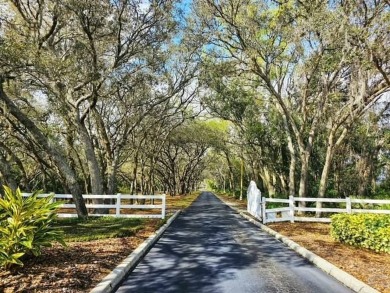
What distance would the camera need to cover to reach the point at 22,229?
6492mm

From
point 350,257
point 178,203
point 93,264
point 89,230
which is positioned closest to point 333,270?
point 350,257

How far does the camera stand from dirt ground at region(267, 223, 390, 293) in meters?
7.11

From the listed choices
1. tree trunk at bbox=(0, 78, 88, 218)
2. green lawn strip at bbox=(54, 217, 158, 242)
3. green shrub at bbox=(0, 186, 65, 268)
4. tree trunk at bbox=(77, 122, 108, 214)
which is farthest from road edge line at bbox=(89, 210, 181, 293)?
tree trunk at bbox=(77, 122, 108, 214)

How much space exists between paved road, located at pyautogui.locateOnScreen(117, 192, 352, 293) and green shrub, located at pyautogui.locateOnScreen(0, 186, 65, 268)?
1645 millimetres

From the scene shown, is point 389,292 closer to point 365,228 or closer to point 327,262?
point 327,262

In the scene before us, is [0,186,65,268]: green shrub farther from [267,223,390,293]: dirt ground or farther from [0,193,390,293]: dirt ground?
[267,223,390,293]: dirt ground

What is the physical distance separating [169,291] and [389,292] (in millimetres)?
3410

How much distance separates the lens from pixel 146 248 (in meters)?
10.1

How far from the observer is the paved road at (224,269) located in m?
6.57

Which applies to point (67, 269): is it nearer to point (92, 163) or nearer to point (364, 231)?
point (364, 231)

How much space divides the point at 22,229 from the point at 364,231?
8.32 meters

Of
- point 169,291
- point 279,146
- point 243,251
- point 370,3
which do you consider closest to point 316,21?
point 370,3

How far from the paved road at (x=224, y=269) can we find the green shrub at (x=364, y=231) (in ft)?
5.77

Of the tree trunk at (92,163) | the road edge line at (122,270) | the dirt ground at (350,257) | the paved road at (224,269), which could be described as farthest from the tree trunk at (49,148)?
the dirt ground at (350,257)
